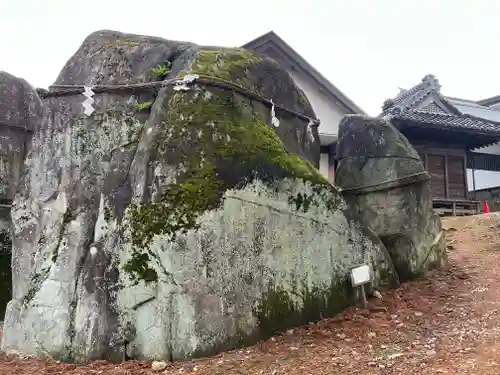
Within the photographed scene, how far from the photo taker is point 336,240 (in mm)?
6277

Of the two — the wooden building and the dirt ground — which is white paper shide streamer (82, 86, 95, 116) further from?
the wooden building

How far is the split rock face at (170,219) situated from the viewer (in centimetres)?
507

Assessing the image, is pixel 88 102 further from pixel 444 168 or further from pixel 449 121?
pixel 444 168

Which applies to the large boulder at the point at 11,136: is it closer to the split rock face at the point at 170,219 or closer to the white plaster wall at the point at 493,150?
the split rock face at the point at 170,219

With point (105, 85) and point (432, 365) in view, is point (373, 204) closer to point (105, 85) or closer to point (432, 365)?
point (432, 365)

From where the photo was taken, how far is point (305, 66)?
57.0 ft

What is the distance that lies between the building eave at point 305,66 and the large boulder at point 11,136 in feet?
26.0

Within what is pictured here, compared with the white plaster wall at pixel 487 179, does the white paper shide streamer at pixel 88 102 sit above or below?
above

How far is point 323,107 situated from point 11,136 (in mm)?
11820

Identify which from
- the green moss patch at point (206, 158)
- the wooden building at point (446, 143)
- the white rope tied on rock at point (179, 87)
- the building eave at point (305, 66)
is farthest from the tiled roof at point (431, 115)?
the green moss patch at point (206, 158)

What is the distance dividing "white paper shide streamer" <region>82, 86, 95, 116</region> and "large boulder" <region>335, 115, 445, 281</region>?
4.17 metres

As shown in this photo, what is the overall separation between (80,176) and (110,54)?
1851mm

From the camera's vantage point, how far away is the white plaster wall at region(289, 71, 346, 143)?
706 inches

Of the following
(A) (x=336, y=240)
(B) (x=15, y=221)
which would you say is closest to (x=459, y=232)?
(A) (x=336, y=240)
